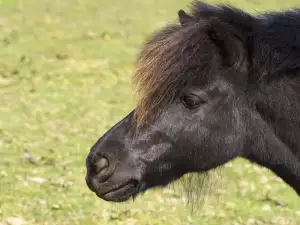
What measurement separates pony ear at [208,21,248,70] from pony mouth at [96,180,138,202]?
0.92m

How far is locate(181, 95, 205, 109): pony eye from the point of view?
359cm

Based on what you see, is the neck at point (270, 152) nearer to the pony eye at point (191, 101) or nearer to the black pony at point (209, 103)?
the black pony at point (209, 103)

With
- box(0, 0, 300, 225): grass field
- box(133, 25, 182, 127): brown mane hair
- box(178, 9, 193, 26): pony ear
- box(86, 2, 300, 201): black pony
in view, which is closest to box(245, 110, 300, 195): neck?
box(86, 2, 300, 201): black pony

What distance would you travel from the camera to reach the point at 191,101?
360 cm

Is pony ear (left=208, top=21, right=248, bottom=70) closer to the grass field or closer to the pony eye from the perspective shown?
the pony eye

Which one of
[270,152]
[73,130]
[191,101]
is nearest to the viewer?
[191,101]

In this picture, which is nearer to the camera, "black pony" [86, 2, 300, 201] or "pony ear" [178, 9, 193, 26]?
"black pony" [86, 2, 300, 201]

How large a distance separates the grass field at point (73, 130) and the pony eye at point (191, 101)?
729mm

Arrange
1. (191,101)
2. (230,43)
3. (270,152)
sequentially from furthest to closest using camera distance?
(270,152)
(191,101)
(230,43)

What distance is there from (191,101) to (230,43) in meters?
0.40

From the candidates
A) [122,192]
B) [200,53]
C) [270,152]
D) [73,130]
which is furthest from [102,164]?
[73,130]

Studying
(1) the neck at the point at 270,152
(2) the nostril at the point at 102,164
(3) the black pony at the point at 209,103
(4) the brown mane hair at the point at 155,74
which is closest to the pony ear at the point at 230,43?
(3) the black pony at the point at 209,103

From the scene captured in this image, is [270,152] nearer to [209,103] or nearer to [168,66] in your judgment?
[209,103]

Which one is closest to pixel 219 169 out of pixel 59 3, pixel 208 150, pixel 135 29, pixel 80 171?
pixel 208 150
